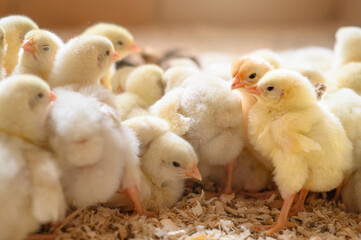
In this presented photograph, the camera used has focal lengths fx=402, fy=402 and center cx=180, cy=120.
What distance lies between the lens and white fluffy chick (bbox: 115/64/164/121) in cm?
263

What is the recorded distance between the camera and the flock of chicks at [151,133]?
171cm

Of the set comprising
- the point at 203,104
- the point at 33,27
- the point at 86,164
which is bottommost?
the point at 86,164

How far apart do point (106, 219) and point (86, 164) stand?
1.38 ft

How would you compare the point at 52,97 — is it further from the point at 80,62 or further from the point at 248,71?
the point at 248,71

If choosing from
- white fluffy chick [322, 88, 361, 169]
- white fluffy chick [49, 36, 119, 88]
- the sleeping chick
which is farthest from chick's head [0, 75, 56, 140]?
white fluffy chick [322, 88, 361, 169]

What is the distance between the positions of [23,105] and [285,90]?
1274 millimetres

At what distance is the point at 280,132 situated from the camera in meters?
2.03

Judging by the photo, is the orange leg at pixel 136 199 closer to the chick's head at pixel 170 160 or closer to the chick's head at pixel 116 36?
the chick's head at pixel 170 160

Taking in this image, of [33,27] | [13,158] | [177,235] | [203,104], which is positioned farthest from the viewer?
[33,27]

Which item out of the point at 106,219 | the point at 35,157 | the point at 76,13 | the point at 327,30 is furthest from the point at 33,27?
the point at 327,30

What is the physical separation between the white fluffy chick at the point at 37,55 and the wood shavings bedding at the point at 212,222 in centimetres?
84

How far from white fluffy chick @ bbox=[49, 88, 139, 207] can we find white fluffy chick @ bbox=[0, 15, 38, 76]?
2.50 feet

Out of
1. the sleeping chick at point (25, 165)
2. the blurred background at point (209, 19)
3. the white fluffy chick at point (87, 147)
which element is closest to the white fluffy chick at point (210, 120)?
the white fluffy chick at point (87, 147)

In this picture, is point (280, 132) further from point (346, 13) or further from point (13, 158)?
point (346, 13)
